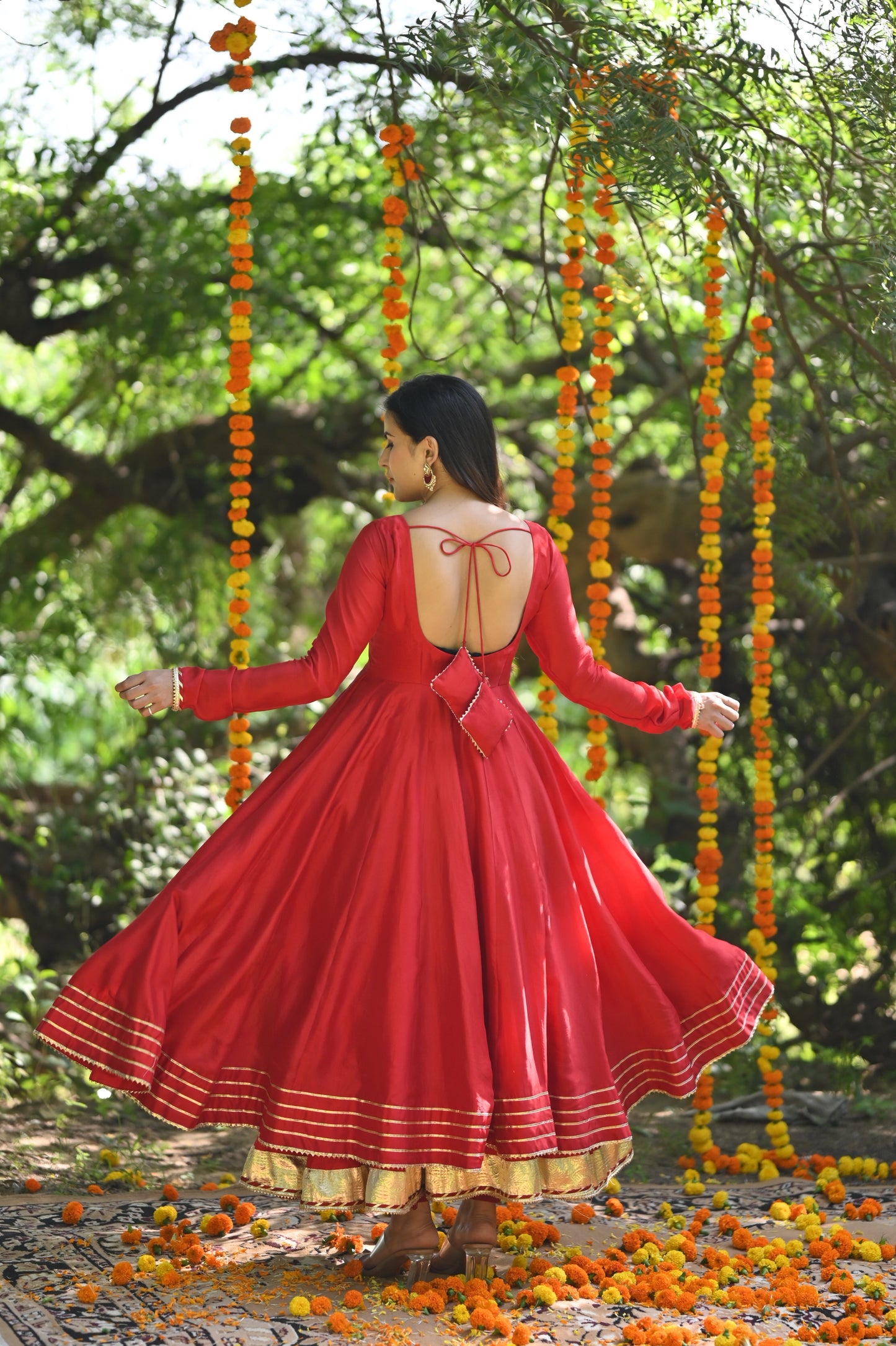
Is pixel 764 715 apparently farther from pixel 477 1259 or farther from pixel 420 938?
pixel 477 1259

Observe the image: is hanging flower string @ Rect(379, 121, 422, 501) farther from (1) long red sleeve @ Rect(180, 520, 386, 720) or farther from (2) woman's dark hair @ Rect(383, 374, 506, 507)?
(1) long red sleeve @ Rect(180, 520, 386, 720)

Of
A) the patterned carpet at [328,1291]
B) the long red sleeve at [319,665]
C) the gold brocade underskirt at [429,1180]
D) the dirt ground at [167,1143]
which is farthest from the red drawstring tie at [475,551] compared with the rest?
the dirt ground at [167,1143]

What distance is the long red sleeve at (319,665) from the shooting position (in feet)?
8.09

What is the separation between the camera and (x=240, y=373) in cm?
310

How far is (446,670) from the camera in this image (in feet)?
8.18

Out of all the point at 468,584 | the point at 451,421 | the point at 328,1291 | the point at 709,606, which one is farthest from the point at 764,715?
the point at 328,1291

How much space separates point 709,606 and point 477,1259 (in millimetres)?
1700

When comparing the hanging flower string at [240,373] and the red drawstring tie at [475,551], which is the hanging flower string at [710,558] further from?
the hanging flower string at [240,373]

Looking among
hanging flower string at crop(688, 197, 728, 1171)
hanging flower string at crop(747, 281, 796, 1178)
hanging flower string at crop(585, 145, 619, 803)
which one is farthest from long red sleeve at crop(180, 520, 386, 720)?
hanging flower string at crop(747, 281, 796, 1178)

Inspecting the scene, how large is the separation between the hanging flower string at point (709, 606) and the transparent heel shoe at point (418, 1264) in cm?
114

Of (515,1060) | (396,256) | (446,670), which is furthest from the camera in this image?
(396,256)

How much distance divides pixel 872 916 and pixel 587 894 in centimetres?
260

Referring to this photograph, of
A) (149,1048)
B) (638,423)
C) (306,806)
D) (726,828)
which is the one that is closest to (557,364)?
(638,423)

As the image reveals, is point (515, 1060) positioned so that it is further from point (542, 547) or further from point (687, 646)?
point (687, 646)
